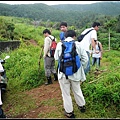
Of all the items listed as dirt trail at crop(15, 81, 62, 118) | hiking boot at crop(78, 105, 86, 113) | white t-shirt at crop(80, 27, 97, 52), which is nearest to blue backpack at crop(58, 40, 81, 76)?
hiking boot at crop(78, 105, 86, 113)

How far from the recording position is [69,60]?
358cm

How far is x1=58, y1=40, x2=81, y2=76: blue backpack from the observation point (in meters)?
3.57

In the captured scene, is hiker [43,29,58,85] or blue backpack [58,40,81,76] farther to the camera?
hiker [43,29,58,85]

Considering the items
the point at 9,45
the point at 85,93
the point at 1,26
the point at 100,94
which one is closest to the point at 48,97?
the point at 85,93

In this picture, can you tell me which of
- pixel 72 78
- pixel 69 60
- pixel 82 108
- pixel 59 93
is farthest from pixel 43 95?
pixel 69 60

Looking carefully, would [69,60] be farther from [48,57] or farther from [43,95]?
[48,57]

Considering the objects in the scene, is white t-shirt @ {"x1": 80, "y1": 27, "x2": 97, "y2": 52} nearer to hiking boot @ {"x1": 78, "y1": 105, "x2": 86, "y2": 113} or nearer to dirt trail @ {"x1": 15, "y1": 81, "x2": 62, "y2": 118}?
dirt trail @ {"x1": 15, "y1": 81, "x2": 62, "y2": 118}

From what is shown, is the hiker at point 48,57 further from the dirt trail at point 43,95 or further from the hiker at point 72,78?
the hiker at point 72,78

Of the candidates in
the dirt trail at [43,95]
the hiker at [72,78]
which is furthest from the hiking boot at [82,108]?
the dirt trail at [43,95]

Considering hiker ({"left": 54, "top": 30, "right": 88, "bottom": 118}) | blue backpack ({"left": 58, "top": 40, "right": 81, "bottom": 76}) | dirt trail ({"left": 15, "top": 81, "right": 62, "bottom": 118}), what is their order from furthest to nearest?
dirt trail ({"left": 15, "top": 81, "right": 62, "bottom": 118}) < hiker ({"left": 54, "top": 30, "right": 88, "bottom": 118}) < blue backpack ({"left": 58, "top": 40, "right": 81, "bottom": 76})

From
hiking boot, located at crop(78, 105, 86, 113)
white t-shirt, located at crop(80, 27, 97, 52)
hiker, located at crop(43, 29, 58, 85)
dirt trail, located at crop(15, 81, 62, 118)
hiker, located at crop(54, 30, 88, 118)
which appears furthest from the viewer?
hiker, located at crop(43, 29, 58, 85)

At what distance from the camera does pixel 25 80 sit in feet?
20.6

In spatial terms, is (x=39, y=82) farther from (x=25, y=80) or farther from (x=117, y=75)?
(x=117, y=75)

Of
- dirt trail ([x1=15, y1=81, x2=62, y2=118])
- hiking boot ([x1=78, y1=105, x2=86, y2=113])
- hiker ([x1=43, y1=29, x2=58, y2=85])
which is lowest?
dirt trail ([x1=15, y1=81, x2=62, y2=118])
